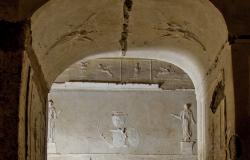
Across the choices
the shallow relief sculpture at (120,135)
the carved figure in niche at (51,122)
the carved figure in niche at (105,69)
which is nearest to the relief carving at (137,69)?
the carved figure in niche at (105,69)

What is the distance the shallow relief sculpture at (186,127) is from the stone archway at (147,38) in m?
5.66

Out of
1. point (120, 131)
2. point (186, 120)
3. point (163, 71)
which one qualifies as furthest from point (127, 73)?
point (186, 120)

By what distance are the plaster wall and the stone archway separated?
5548 mm

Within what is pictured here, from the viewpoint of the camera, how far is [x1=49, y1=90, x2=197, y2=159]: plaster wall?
32.9 feet

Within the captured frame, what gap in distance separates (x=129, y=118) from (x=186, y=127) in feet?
3.46

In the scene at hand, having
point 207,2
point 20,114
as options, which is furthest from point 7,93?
point 207,2

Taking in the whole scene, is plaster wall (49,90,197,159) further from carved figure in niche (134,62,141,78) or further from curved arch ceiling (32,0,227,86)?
curved arch ceiling (32,0,227,86)

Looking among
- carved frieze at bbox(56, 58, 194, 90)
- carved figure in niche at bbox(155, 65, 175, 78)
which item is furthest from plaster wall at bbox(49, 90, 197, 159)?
carved figure in niche at bbox(155, 65, 175, 78)

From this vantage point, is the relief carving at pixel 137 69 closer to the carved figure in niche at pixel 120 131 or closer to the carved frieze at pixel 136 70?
the carved frieze at pixel 136 70

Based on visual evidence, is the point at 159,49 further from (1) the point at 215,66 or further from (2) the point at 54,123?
(2) the point at 54,123

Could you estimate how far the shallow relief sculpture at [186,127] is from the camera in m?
10.1

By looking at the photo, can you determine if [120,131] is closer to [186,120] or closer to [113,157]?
[113,157]

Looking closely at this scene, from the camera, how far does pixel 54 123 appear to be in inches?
392

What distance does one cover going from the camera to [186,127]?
1017 cm
